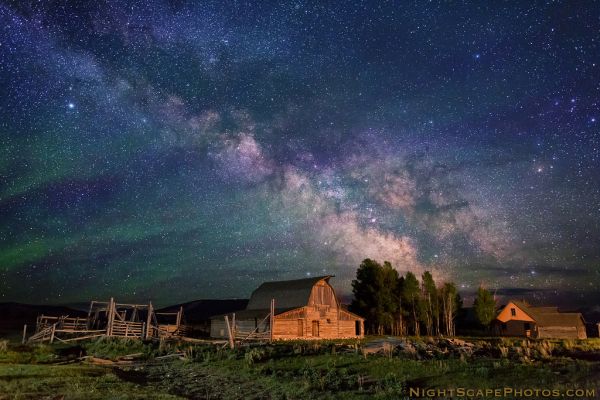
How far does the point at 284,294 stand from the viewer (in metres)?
55.9

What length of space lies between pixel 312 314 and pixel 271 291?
8120 millimetres

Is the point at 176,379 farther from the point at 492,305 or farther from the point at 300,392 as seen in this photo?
the point at 492,305

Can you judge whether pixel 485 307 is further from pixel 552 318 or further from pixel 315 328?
pixel 315 328

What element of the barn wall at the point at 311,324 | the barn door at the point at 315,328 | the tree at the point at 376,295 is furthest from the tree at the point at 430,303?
the barn door at the point at 315,328

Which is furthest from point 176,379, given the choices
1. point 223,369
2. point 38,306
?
point 38,306

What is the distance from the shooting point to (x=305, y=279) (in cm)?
5688

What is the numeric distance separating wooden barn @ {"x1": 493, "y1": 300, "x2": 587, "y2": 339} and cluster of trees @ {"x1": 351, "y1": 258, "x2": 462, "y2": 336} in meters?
13.0

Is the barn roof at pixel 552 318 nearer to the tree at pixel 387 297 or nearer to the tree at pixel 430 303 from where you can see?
the tree at pixel 430 303

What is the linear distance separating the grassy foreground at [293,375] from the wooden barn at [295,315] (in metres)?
17.9

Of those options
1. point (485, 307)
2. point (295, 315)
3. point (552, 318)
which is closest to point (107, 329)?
point (295, 315)

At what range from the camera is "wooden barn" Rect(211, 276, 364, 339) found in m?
48.4

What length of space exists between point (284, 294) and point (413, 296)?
22137 millimetres

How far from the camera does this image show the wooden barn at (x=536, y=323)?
73.0 meters

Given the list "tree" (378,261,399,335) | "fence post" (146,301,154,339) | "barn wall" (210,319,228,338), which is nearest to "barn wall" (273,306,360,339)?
"barn wall" (210,319,228,338)
